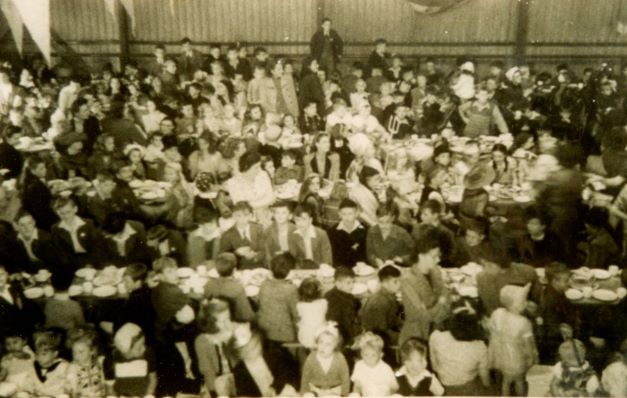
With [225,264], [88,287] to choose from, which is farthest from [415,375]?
[88,287]

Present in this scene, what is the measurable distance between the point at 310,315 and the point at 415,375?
2.38 feet

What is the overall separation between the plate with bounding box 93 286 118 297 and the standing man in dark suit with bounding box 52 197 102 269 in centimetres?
19

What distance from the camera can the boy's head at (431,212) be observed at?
3.94 metres

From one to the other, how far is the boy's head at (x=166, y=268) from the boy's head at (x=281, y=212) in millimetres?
697

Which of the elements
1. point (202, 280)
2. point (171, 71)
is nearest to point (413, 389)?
point (202, 280)

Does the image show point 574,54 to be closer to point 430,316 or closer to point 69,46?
point 430,316

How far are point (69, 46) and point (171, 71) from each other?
0.63 meters

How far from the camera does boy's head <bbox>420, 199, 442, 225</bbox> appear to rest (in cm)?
394

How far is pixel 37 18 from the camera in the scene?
3.67m

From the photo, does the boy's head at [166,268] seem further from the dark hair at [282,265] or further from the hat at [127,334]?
the dark hair at [282,265]

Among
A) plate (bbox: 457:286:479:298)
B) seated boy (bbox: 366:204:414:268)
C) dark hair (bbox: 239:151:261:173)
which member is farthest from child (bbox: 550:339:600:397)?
dark hair (bbox: 239:151:261:173)

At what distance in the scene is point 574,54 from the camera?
400 cm

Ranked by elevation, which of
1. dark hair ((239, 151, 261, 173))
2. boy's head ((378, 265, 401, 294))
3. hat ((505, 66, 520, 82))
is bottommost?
boy's head ((378, 265, 401, 294))

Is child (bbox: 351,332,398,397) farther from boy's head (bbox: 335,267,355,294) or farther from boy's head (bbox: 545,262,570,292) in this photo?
boy's head (bbox: 545,262,570,292)
